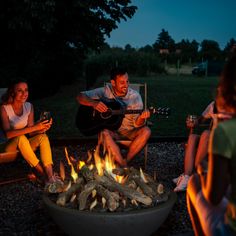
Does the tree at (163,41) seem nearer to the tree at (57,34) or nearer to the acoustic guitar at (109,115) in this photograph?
the tree at (57,34)

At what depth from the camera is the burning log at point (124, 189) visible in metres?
3.28

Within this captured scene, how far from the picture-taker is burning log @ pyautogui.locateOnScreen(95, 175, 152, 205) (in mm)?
3277

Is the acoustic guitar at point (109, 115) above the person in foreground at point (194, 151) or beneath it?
above

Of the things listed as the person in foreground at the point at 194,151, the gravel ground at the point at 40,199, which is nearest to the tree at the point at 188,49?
the gravel ground at the point at 40,199

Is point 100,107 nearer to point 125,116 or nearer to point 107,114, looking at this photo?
point 107,114

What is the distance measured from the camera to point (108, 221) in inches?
120

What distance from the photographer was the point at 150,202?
3285 millimetres

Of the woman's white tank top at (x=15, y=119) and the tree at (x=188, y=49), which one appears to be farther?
the tree at (x=188, y=49)

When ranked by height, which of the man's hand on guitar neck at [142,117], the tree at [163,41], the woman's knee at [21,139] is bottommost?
the woman's knee at [21,139]

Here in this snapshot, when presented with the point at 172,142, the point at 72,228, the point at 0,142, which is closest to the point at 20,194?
the point at 0,142

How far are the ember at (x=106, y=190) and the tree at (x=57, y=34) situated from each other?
6732 millimetres

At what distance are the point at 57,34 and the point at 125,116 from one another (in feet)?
21.9

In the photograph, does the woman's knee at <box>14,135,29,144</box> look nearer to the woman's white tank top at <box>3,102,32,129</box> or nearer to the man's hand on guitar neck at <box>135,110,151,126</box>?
the woman's white tank top at <box>3,102,32,129</box>

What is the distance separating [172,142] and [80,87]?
10.4 metres
